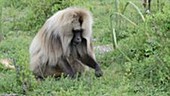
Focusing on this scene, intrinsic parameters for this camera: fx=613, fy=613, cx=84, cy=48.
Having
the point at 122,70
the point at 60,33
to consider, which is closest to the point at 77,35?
the point at 60,33

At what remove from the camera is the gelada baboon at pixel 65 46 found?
789cm

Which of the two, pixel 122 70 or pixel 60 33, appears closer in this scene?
pixel 60 33

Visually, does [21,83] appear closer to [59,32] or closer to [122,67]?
[59,32]

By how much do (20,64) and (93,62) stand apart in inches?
54.5

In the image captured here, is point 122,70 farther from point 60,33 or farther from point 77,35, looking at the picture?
point 60,33

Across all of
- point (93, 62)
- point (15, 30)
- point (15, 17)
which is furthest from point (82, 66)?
point (15, 17)

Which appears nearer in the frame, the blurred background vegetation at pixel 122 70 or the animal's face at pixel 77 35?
the blurred background vegetation at pixel 122 70

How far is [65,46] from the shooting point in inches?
315

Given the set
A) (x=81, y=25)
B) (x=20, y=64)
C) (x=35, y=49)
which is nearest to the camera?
(x=20, y=64)

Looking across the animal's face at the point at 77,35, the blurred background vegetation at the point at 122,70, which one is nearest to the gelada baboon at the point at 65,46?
the animal's face at the point at 77,35

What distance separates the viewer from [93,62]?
27.6ft

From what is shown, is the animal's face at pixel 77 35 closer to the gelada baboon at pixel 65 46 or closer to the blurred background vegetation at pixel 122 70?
the gelada baboon at pixel 65 46

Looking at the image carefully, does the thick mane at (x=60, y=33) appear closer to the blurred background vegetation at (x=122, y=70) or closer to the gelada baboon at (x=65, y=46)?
the gelada baboon at (x=65, y=46)

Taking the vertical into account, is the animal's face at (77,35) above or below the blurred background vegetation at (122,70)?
Answer: above
